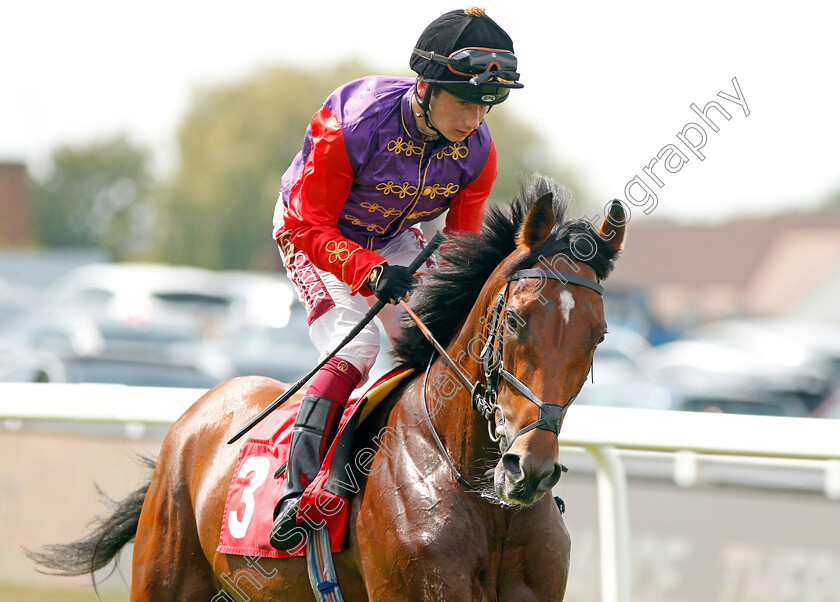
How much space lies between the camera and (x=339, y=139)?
320 cm

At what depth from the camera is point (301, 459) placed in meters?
3.03

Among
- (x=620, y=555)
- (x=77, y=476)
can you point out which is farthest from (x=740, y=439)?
(x=77, y=476)

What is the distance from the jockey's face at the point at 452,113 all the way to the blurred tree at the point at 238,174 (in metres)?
39.9

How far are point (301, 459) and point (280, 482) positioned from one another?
22 cm

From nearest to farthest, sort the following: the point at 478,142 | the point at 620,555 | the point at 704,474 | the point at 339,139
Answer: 1. the point at 339,139
2. the point at 478,142
3. the point at 620,555
4. the point at 704,474

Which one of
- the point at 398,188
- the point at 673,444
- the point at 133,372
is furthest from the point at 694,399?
the point at 398,188

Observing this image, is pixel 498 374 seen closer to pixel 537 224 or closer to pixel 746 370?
pixel 537 224

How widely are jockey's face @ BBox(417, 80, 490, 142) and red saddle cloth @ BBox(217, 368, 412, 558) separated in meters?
0.77

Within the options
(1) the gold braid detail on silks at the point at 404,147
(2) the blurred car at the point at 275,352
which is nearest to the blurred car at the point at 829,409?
(2) the blurred car at the point at 275,352

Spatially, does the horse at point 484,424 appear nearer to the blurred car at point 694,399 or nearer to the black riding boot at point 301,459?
the black riding boot at point 301,459

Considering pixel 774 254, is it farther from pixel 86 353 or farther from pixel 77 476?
pixel 77 476

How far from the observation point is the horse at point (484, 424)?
2520mm

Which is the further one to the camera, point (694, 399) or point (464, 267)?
point (694, 399)

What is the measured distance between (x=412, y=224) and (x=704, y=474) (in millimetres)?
1748
